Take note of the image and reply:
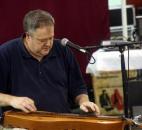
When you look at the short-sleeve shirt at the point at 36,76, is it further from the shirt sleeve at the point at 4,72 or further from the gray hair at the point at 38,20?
the gray hair at the point at 38,20

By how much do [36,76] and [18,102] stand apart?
0.94 ft

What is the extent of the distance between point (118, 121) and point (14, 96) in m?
0.65

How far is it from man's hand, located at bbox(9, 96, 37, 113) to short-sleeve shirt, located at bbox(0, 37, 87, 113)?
164 millimetres

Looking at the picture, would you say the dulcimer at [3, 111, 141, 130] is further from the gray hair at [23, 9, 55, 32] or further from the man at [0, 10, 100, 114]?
the gray hair at [23, 9, 55, 32]

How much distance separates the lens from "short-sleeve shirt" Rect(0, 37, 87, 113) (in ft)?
7.47

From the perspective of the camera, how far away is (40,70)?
7.61 ft

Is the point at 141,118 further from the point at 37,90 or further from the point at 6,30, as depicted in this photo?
the point at 6,30

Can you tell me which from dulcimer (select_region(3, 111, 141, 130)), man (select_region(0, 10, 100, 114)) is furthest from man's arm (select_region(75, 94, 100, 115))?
dulcimer (select_region(3, 111, 141, 130))

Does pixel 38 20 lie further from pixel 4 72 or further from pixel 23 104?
pixel 23 104

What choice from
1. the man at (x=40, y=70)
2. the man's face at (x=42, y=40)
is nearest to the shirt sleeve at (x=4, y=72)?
the man at (x=40, y=70)

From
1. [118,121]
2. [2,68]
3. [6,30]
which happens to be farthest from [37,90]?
[6,30]

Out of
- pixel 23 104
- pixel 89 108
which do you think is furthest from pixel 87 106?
pixel 23 104

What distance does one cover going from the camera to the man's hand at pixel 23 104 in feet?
6.53

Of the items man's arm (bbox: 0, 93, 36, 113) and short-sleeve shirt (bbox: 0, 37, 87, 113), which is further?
short-sleeve shirt (bbox: 0, 37, 87, 113)
